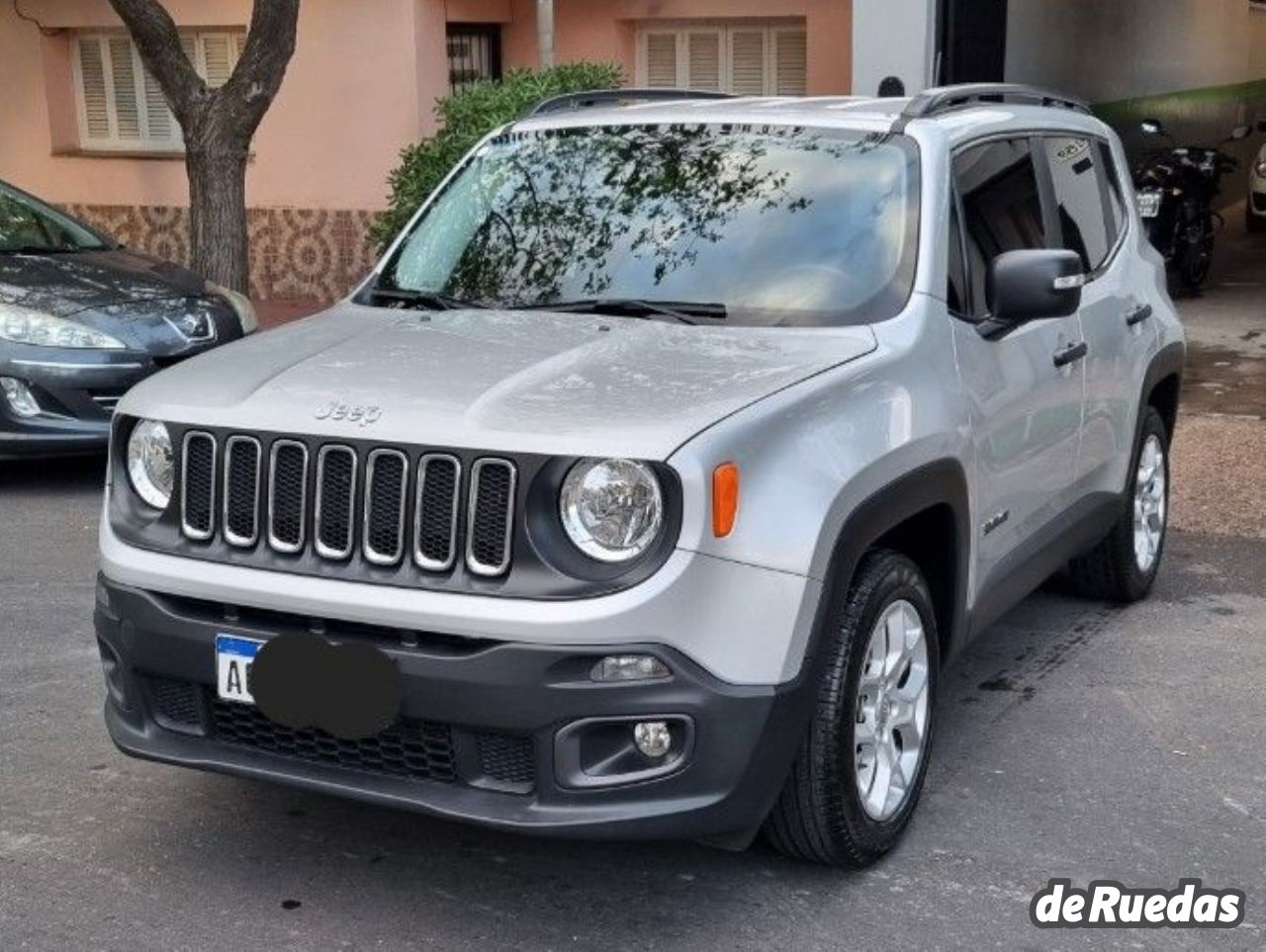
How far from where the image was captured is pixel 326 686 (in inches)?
148

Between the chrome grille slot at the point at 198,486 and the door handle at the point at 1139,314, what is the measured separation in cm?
321

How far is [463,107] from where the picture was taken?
1154 cm

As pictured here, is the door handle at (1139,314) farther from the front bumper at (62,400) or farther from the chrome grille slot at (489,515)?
the front bumper at (62,400)

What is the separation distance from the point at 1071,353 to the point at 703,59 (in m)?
9.59

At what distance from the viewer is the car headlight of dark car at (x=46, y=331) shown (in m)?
8.15

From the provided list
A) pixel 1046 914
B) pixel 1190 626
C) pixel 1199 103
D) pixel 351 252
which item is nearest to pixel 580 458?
pixel 1046 914

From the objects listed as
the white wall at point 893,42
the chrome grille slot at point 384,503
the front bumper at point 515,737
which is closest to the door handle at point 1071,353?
the front bumper at point 515,737

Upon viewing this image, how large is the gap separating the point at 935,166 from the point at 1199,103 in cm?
1702

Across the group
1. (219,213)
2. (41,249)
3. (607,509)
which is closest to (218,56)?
(219,213)

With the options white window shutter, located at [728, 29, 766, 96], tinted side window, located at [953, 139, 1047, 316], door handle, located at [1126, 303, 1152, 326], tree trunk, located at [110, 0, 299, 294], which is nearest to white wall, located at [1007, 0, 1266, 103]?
white window shutter, located at [728, 29, 766, 96]

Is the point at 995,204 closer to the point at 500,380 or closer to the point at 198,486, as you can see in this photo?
the point at 500,380

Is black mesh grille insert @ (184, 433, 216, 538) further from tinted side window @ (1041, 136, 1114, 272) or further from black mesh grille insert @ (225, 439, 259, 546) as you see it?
tinted side window @ (1041, 136, 1114, 272)

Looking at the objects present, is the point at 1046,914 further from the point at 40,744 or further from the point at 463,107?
the point at 463,107

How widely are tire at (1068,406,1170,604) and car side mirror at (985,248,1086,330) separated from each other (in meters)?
1.52
